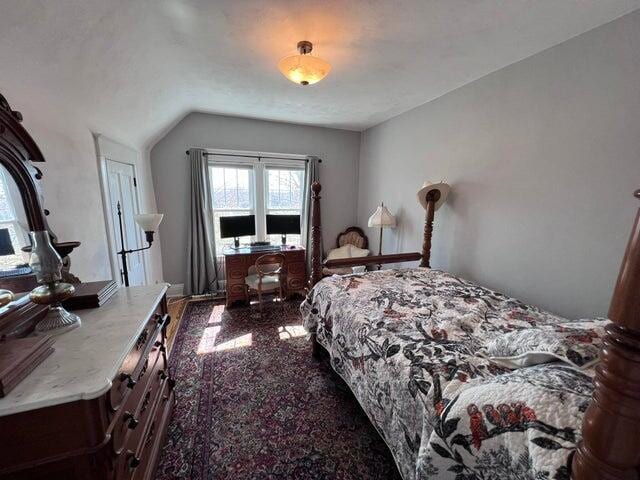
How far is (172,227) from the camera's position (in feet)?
11.3

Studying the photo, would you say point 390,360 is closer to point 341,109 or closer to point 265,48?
point 265,48

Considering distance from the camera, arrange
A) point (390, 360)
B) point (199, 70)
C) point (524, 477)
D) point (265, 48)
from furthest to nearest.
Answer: point (199, 70) < point (265, 48) < point (390, 360) < point (524, 477)

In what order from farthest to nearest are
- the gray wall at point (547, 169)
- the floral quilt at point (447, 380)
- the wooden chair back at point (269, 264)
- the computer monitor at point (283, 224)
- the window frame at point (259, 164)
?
1. the computer monitor at point (283, 224)
2. the window frame at point (259, 164)
3. the wooden chair back at point (269, 264)
4. the gray wall at point (547, 169)
5. the floral quilt at point (447, 380)

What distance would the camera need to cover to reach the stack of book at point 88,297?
3.86 ft

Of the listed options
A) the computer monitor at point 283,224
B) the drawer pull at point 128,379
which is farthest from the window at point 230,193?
the drawer pull at point 128,379

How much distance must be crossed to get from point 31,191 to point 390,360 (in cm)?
175

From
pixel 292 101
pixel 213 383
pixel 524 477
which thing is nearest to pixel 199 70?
pixel 292 101

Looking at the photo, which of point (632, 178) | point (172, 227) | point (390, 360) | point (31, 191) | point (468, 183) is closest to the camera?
point (31, 191)

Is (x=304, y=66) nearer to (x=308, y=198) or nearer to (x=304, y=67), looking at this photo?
(x=304, y=67)

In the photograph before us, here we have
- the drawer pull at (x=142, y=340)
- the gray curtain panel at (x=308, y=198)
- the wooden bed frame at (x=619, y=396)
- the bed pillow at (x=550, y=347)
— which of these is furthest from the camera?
the gray curtain panel at (x=308, y=198)

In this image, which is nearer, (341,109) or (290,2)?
(290,2)

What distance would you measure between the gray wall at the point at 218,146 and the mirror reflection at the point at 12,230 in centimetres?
251

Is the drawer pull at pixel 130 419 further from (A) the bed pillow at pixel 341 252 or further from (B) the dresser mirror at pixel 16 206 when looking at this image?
(A) the bed pillow at pixel 341 252

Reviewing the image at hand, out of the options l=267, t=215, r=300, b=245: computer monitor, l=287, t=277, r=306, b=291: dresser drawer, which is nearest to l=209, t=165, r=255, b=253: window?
l=267, t=215, r=300, b=245: computer monitor
